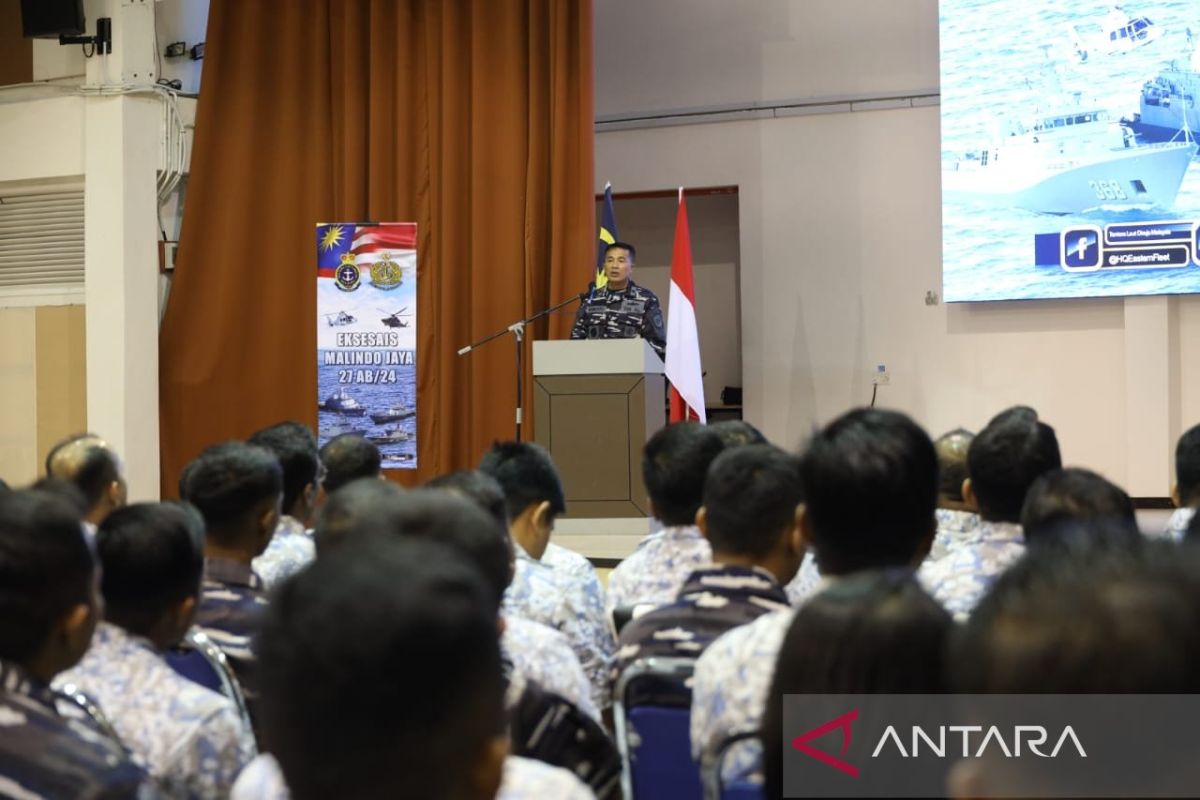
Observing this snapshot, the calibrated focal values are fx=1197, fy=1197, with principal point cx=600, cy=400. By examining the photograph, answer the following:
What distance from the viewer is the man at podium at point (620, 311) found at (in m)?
5.83

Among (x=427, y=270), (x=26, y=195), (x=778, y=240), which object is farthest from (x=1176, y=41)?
(x=26, y=195)

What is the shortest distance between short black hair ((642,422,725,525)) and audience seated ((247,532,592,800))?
1606 mm

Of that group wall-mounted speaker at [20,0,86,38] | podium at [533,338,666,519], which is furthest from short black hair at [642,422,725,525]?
wall-mounted speaker at [20,0,86,38]

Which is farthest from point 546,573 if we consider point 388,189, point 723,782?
point 388,189

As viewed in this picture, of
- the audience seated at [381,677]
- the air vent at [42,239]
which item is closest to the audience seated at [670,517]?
the audience seated at [381,677]

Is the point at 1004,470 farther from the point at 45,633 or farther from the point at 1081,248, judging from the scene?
the point at 1081,248

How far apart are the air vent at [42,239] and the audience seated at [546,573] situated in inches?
213

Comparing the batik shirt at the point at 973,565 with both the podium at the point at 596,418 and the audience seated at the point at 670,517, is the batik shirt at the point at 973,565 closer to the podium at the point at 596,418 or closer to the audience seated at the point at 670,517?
the audience seated at the point at 670,517

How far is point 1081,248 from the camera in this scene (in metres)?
6.94

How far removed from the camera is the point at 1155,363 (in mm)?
6953

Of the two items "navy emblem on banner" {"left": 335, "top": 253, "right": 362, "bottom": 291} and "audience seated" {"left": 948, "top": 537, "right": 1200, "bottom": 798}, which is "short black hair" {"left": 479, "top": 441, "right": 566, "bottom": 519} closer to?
"audience seated" {"left": 948, "top": 537, "right": 1200, "bottom": 798}

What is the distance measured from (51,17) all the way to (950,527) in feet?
19.3

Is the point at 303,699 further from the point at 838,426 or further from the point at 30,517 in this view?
the point at 838,426

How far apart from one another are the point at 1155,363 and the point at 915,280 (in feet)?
4.91
